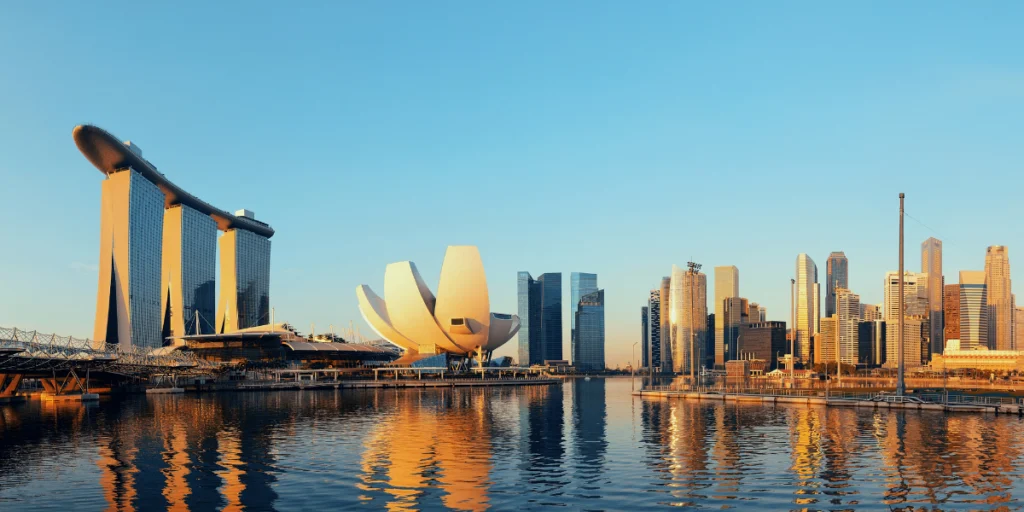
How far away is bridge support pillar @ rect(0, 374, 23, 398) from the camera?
82750 millimetres

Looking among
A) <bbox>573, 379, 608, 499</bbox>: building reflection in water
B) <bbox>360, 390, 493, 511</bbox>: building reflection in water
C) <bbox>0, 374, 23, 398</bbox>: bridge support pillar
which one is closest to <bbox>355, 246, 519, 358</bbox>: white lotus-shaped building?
<bbox>0, 374, 23, 398</bbox>: bridge support pillar

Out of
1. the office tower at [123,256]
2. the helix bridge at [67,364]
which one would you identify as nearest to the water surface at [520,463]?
the helix bridge at [67,364]

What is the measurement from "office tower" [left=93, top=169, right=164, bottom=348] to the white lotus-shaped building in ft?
137

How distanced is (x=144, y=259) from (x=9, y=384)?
7570 cm

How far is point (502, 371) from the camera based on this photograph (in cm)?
15925

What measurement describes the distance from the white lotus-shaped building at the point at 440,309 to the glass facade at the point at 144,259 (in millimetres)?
41630

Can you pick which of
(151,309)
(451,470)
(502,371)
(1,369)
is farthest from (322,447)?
(151,309)

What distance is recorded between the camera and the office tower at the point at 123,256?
488ft

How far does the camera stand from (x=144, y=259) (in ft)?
515

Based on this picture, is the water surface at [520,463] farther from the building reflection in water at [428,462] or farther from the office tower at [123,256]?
the office tower at [123,256]

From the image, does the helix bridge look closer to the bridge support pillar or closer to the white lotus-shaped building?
the bridge support pillar

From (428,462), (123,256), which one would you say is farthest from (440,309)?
(428,462)

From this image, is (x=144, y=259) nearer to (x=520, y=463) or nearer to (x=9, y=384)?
(x=9, y=384)

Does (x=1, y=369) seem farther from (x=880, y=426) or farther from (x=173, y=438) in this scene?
(x=880, y=426)
